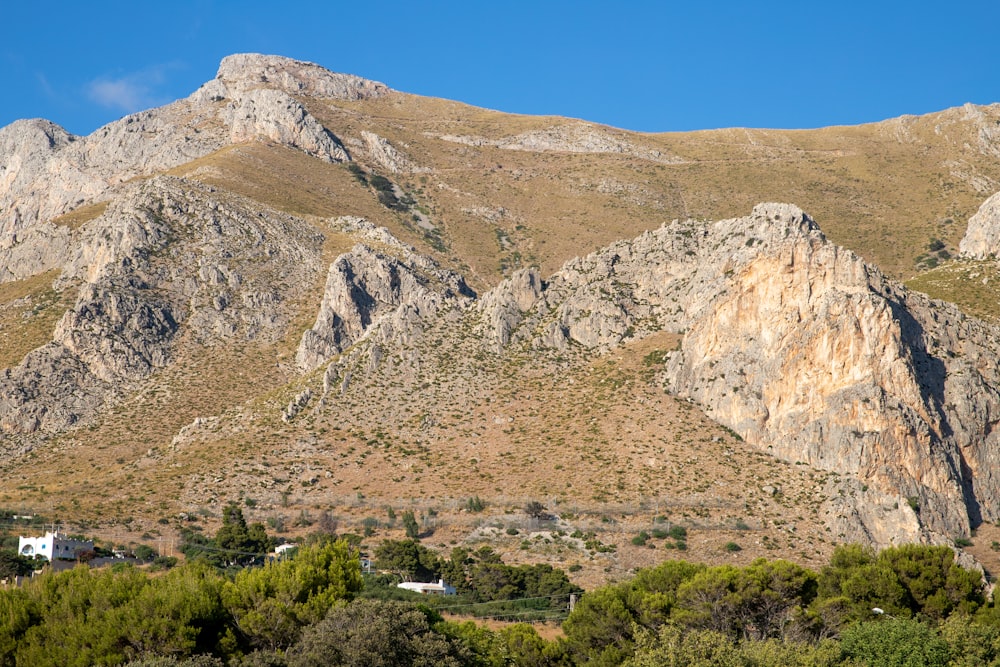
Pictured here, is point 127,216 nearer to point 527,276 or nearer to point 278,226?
point 278,226

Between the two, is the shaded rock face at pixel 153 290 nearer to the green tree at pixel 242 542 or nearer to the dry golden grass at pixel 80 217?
the dry golden grass at pixel 80 217

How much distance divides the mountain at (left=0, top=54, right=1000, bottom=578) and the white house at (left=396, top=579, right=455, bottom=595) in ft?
17.2

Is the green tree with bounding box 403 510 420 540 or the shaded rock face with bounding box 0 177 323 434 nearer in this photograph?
the green tree with bounding box 403 510 420 540

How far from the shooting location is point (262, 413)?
88.0 metres

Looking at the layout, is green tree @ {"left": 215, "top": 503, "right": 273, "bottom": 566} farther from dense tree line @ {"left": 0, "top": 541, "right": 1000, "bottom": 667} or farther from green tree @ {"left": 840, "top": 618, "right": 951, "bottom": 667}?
green tree @ {"left": 840, "top": 618, "right": 951, "bottom": 667}

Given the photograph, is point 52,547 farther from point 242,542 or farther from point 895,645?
point 895,645

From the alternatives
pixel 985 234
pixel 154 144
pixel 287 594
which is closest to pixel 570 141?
pixel 154 144

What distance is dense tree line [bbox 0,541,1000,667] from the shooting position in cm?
4181

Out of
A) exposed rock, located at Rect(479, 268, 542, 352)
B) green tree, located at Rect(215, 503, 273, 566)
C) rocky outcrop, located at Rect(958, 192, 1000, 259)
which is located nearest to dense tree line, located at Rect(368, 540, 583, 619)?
green tree, located at Rect(215, 503, 273, 566)

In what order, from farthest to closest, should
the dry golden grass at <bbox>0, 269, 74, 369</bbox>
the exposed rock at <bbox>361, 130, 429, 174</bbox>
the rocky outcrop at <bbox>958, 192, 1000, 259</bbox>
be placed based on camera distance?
1. the exposed rock at <bbox>361, 130, 429, 174</bbox>
2. the rocky outcrop at <bbox>958, 192, 1000, 259</bbox>
3. the dry golden grass at <bbox>0, 269, 74, 369</bbox>

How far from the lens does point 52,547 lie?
2525 inches

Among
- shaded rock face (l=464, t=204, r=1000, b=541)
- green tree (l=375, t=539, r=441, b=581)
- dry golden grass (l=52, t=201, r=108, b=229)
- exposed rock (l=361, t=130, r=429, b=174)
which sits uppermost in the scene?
exposed rock (l=361, t=130, r=429, b=174)

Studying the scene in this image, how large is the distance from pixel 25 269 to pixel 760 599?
9404 cm

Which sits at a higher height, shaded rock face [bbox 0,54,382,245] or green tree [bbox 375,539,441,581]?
shaded rock face [bbox 0,54,382,245]
